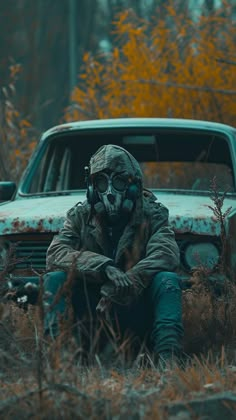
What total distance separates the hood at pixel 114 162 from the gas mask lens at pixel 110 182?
4 cm

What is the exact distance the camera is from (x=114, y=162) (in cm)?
557

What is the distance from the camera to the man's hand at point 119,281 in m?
5.16

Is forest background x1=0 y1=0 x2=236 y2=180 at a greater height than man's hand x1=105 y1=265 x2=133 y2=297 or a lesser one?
greater

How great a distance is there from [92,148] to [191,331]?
2.69 metres

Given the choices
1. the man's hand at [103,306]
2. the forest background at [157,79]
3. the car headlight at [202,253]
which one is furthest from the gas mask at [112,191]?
the forest background at [157,79]

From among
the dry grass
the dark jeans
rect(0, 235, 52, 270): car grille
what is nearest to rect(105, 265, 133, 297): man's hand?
the dark jeans

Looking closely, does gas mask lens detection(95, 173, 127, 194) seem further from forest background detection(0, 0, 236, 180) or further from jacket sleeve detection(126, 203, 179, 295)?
forest background detection(0, 0, 236, 180)

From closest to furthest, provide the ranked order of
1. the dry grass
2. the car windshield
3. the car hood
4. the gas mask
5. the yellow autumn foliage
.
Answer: the dry grass
the gas mask
the car hood
the car windshield
the yellow autumn foliage

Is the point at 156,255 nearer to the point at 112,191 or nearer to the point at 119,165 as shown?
the point at 112,191

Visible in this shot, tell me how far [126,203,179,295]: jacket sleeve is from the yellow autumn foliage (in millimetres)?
7874

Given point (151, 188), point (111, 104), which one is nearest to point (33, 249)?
point (151, 188)

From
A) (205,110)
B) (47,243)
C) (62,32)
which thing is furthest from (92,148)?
(62,32)

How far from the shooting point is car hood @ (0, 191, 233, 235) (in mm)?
6203

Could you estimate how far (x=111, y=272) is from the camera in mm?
5195
